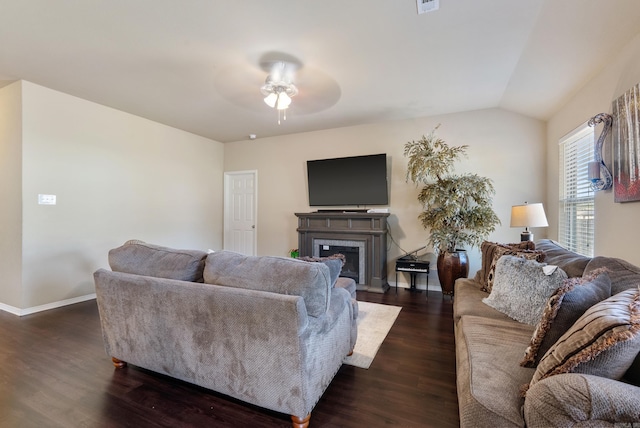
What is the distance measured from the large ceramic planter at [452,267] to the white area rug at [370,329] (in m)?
0.80

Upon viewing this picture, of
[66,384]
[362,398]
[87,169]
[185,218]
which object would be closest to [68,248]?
[87,169]

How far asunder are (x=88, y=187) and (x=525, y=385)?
15.8ft

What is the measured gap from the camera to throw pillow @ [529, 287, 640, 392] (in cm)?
92

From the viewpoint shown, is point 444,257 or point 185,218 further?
point 185,218

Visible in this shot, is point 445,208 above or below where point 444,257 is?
above

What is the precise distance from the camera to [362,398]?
1829mm

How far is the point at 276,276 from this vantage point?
1585 mm

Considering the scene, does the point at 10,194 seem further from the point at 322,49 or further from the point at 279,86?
the point at 322,49

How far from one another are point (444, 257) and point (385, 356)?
75.5 inches

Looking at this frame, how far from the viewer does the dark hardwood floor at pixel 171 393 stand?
164cm

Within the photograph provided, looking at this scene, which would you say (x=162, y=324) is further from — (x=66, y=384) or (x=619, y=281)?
(x=619, y=281)

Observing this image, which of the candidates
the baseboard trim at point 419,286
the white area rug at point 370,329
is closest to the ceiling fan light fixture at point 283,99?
the white area rug at point 370,329

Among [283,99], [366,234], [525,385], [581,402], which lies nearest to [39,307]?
[283,99]

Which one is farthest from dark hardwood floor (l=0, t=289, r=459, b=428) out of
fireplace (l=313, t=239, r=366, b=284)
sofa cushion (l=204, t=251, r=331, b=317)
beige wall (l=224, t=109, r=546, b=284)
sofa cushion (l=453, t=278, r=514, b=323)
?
beige wall (l=224, t=109, r=546, b=284)
